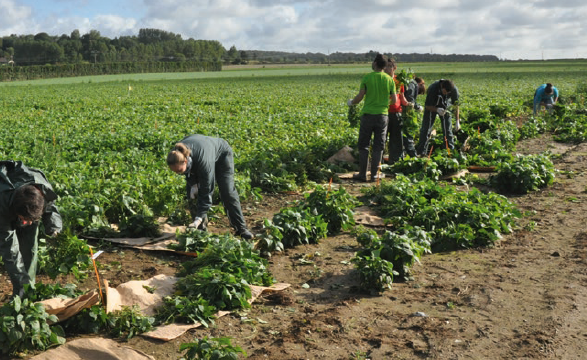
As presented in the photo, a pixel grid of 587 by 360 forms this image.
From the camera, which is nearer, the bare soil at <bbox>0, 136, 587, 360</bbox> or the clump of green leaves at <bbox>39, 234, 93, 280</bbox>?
the bare soil at <bbox>0, 136, 587, 360</bbox>

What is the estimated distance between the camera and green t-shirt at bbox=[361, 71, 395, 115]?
10.2 metres

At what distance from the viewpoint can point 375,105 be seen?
10336mm

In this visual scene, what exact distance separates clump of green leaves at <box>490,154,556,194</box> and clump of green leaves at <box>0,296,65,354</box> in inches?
298

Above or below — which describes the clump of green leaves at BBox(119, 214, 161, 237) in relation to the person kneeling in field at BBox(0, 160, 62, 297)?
below

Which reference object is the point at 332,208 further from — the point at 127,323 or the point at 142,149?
the point at 142,149

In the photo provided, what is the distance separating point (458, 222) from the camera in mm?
7586

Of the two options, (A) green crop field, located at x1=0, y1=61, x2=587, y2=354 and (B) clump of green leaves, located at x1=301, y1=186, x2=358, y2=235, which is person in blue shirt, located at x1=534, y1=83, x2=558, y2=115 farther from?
(B) clump of green leaves, located at x1=301, y1=186, x2=358, y2=235

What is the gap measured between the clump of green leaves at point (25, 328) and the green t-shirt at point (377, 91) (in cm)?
684

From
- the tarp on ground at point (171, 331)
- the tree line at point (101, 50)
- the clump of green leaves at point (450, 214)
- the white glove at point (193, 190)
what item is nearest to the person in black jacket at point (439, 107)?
the clump of green leaves at point (450, 214)

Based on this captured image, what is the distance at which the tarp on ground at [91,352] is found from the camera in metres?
4.48

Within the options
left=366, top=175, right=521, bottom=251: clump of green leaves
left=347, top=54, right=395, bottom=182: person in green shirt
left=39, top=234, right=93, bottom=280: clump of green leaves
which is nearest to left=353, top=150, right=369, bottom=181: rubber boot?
left=347, top=54, right=395, bottom=182: person in green shirt

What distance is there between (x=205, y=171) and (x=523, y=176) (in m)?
5.80

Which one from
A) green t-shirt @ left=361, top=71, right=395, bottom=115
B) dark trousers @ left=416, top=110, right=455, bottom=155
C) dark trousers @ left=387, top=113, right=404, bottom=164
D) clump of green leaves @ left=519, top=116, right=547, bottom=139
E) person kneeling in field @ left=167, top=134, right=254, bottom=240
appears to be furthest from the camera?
clump of green leaves @ left=519, top=116, right=547, bottom=139

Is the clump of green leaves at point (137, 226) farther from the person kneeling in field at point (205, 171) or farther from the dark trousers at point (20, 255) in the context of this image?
the dark trousers at point (20, 255)
